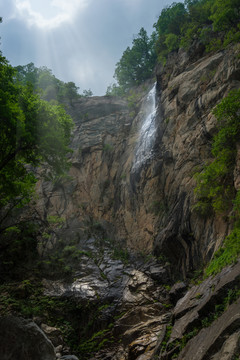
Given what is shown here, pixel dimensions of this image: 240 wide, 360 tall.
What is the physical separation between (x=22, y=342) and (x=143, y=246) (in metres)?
10.6

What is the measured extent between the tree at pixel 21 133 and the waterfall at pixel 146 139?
9.99 meters

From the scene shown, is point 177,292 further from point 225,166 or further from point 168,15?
point 168,15

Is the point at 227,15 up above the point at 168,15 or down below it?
below

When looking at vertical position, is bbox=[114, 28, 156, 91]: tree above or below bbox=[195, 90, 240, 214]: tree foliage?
above

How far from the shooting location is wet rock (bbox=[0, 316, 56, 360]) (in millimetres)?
7387

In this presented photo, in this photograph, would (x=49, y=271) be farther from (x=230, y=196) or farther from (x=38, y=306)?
(x=230, y=196)

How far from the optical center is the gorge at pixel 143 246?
763 cm

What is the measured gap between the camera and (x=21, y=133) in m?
9.17

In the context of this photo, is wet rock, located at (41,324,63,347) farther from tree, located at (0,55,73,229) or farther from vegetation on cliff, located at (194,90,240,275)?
vegetation on cliff, located at (194,90,240,275)

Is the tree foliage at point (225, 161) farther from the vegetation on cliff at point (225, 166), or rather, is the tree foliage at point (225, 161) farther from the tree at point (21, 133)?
the tree at point (21, 133)

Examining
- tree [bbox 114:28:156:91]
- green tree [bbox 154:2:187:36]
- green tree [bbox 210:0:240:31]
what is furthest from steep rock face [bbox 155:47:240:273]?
tree [bbox 114:28:156:91]

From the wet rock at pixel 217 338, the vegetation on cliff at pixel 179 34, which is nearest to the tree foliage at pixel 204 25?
the vegetation on cliff at pixel 179 34

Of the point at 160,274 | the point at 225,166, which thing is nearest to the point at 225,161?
the point at 225,166

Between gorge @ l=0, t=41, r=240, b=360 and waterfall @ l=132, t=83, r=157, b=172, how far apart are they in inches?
5.0
